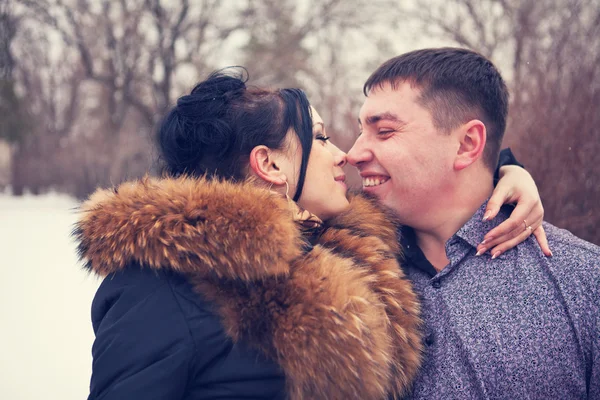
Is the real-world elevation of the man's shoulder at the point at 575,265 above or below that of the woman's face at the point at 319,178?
below

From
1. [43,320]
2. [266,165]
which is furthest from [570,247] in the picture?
[43,320]

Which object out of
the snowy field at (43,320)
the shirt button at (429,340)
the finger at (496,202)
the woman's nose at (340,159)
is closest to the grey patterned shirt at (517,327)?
the shirt button at (429,340)

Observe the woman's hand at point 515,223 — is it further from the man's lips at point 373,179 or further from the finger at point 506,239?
the man's lips at point 373,179

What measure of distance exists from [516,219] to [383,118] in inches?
27.8

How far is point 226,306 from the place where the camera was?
163 cm

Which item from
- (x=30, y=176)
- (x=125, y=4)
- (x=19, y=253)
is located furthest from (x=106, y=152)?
(x=19, y=253)

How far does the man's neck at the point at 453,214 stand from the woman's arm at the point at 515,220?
0.47ft

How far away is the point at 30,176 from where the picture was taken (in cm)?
1895

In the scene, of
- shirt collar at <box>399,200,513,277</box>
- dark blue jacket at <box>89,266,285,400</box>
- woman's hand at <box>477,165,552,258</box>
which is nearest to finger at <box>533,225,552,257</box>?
woman's hand at <box>477,165,552,258</box>

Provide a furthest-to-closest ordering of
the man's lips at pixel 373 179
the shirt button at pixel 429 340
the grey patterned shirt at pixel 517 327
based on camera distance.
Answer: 1. the man's lips at pixel 373 179
2. the shirt button at pixel 429 340
3. the grey patterned shirt at pixel 517 327

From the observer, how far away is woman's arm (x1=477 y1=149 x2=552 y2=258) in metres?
2.08

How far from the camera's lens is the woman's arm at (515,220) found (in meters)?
2.08

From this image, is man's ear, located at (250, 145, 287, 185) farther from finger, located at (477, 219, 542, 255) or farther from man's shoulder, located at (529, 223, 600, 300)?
man's shoulder, located at (529, 223, 600, 300)

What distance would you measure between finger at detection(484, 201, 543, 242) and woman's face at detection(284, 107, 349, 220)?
60 centimetres
